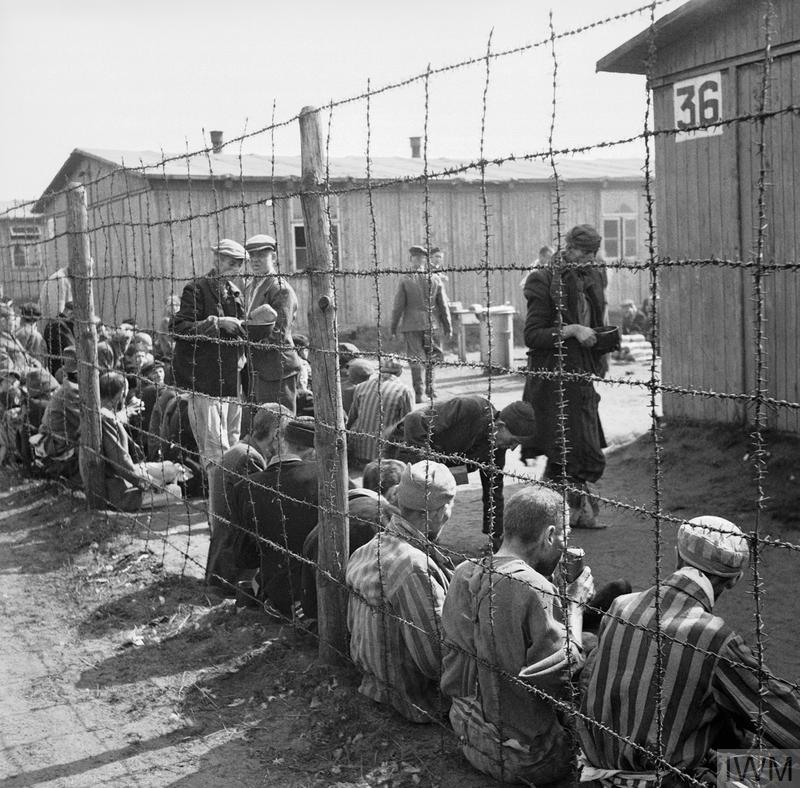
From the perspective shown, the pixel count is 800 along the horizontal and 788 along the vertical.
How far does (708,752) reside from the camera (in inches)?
116

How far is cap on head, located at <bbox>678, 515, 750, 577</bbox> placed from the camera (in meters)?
2.91

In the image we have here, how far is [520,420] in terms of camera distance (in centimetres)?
575

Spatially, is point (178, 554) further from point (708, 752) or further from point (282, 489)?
point (708, 752)

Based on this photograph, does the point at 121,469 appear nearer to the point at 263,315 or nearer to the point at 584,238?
the point at 263,315

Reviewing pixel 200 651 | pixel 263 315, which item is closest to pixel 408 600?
pixel 200 651

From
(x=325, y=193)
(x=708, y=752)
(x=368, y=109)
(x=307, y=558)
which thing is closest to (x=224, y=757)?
(x=307, y=558)

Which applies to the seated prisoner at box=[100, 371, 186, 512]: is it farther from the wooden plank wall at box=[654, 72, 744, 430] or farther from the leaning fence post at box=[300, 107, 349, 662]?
the wooden plank wall at box=[654, 72, 744, 430]

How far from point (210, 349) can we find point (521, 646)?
3899mm

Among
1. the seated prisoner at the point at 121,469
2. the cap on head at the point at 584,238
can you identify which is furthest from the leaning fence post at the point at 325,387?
the seated prisoner at the point at 121,469

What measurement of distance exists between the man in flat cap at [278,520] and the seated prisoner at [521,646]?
1.60m

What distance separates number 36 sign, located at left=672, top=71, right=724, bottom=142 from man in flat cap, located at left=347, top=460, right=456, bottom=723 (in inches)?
213

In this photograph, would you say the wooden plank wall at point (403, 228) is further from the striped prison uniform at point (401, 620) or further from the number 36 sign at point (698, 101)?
the striped prison uniform at point (401, 620)

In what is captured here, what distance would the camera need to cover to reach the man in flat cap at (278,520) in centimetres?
500

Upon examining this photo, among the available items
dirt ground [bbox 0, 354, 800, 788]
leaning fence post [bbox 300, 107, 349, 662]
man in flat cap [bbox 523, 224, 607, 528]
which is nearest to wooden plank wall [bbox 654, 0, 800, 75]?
man in flat cap [bbox 523, 224, 607, 528]
